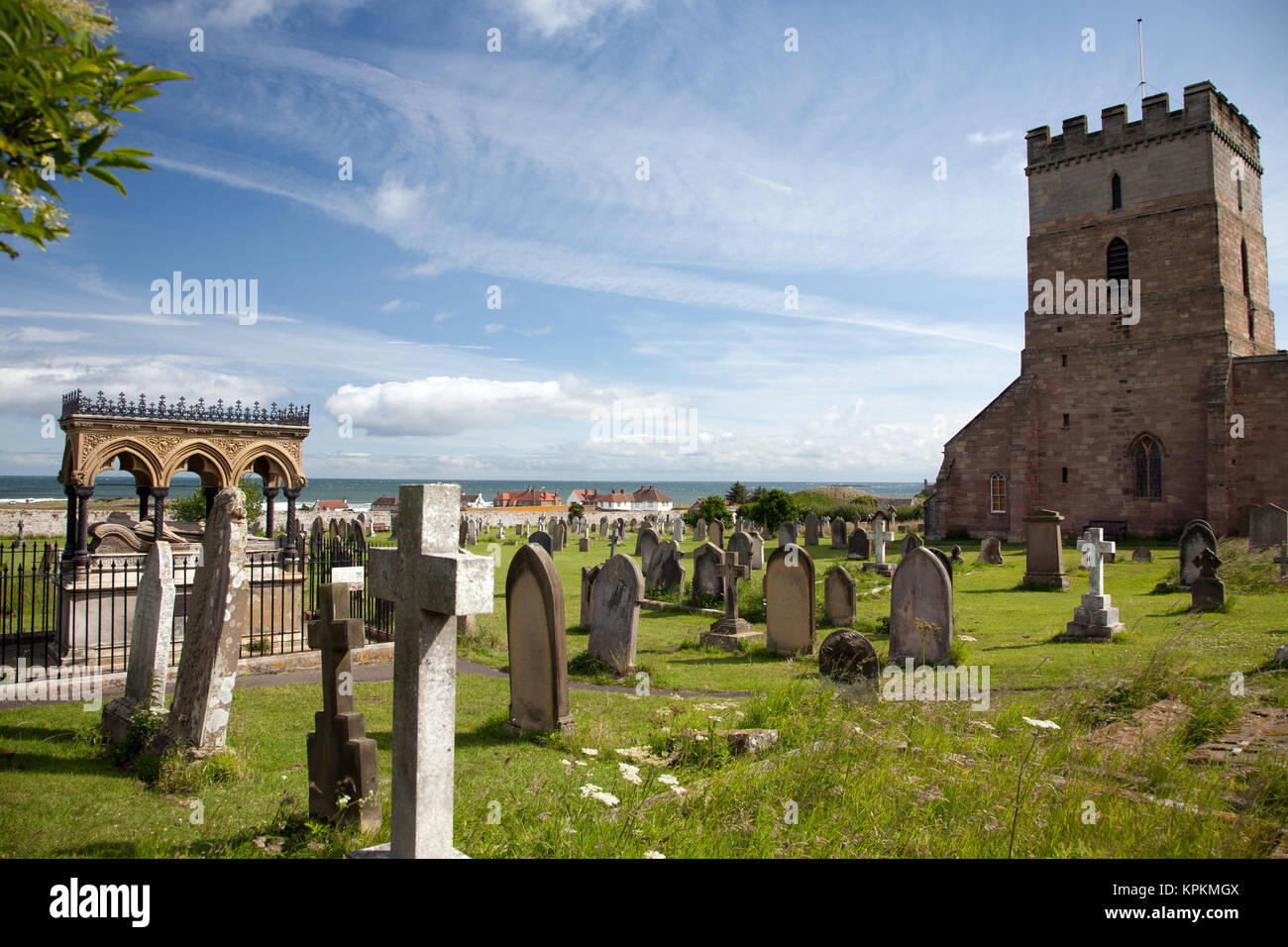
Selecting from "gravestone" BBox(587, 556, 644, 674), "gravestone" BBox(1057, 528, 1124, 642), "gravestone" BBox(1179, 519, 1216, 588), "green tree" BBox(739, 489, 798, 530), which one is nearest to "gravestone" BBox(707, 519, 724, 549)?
"green tree" BBox(739, 489, 798, 530)

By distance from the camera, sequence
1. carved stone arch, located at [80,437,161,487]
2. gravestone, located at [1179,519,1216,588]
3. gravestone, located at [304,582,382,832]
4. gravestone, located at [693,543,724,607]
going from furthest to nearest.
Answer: carved stone arch, located at [80,437,161,487]
gravestone, located at [693,543,724,607]
gravestone, located at [1179,519,1216,588]
gravestone, located at [304,582,382,832]

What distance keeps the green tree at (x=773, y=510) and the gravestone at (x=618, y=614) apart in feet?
69.5

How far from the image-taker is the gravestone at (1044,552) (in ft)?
53.3

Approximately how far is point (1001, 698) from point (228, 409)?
62.1ft

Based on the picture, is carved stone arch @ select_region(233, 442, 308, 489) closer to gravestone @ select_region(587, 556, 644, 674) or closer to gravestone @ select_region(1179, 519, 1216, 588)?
gravestone @ select_region(587, 556, 644, 674)

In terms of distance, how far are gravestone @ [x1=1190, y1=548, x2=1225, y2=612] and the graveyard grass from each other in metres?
3.61

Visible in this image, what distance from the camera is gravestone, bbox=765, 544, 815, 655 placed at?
35.3ft

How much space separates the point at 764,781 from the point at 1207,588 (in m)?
11.0

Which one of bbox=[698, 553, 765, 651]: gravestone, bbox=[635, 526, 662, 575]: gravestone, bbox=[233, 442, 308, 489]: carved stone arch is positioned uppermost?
bbox=[233, 442, 308, 489]: carved stone arch

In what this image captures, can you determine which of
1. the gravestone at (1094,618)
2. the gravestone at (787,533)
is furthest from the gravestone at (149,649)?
the gravestone at (787,533)

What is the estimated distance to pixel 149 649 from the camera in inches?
262
